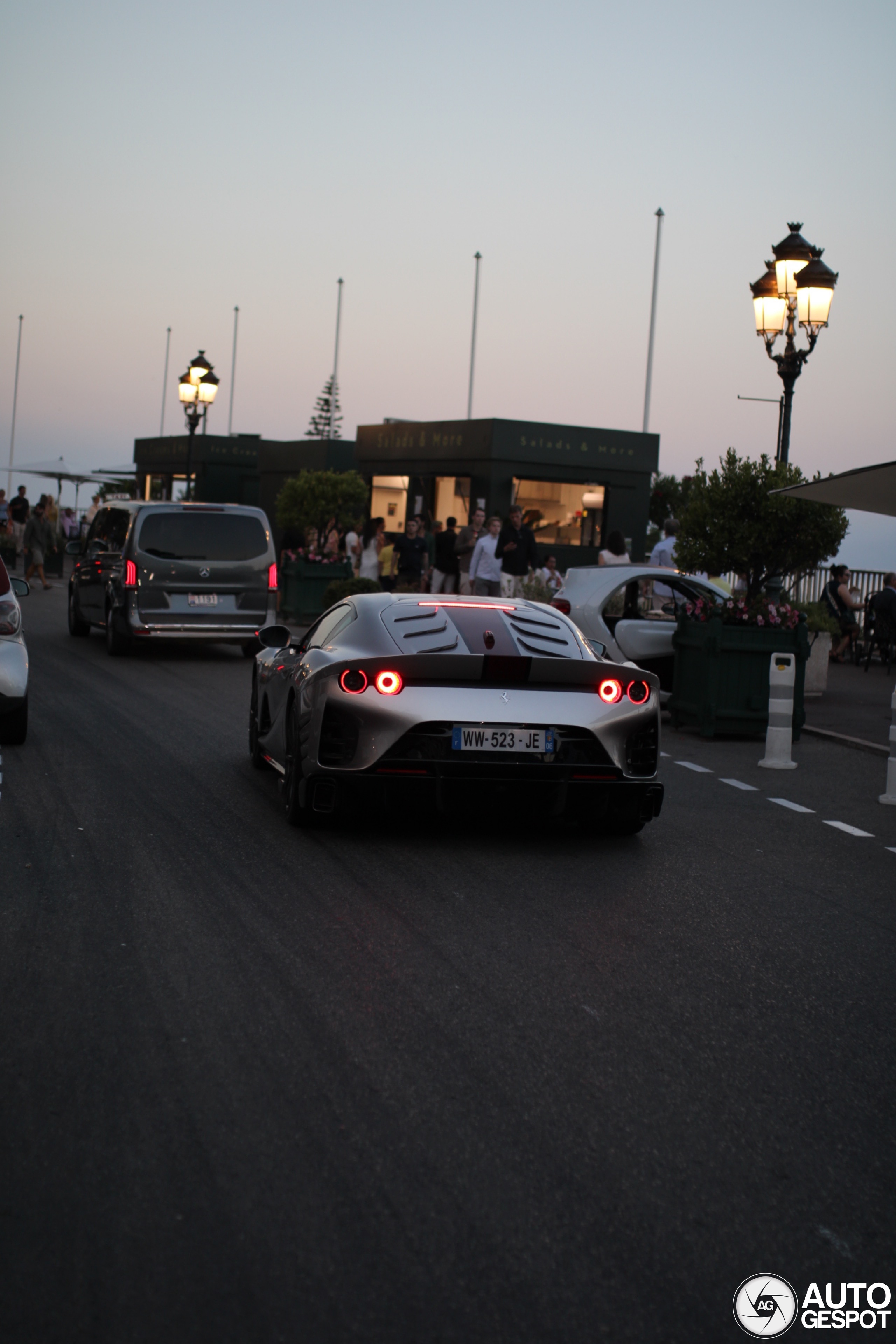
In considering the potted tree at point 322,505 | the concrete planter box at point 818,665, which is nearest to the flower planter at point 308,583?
the potted tree at point 322,505

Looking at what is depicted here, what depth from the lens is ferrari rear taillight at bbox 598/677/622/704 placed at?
24.1ft

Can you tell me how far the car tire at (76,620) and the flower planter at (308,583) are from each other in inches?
203

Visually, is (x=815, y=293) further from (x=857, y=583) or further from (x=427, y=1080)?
(x=857, y=583)

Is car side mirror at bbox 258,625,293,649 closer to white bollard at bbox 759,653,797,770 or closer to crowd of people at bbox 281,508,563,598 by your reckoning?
white bollard at bbox 759,653,797,770

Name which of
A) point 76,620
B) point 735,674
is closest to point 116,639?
point 76,620

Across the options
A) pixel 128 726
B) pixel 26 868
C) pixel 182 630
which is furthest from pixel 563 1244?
pixel 182 630

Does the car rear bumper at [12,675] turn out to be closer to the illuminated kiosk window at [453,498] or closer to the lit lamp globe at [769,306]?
the lit lamp globe at [769,306]

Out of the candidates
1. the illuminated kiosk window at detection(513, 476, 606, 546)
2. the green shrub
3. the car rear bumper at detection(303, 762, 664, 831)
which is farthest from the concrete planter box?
the illuminated kiosk window at detection(513, 476, 606, 546)

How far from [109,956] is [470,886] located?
1914mm

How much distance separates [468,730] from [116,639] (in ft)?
37.6

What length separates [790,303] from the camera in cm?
1666

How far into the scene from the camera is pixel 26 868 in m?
6.47

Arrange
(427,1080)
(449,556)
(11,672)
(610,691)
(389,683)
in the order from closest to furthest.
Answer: (427,1080) → (389,683) → (610,691) → (11,672) → (449,556)

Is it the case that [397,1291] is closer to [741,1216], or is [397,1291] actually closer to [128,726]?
[741,1216]
